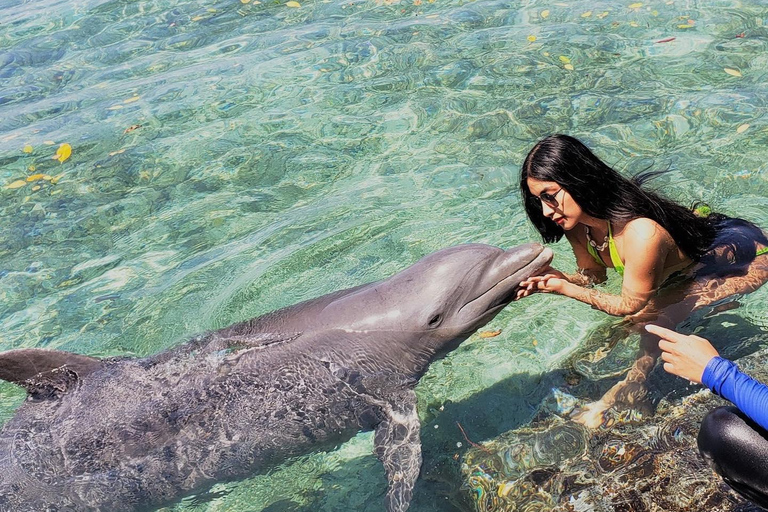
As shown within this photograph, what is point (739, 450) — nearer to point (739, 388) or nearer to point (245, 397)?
point (739, 388)

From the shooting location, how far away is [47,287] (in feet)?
25.7

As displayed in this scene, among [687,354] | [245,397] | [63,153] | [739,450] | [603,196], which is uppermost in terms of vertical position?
[603,196]

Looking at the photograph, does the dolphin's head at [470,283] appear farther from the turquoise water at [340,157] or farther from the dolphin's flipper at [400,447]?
the turquoise water at [340,157]

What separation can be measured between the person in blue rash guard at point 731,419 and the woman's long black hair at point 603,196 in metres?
1.21

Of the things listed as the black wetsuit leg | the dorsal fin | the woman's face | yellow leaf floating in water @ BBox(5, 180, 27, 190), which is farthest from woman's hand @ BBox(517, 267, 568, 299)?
yellow leaf floating in water @ BBox(5, 180, 27, 190)

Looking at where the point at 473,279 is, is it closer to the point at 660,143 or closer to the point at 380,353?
the point at 380,353

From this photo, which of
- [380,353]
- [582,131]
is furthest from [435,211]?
[380,353]

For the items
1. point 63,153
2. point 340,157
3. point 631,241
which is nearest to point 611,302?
point 631,241

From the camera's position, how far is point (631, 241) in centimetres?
527

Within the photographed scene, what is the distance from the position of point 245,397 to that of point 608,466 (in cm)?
255

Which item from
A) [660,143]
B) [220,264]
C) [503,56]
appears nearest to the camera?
[220,264]

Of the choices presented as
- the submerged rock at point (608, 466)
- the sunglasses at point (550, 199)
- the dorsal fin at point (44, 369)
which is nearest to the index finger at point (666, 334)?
the submerged rock at point (608, 466)

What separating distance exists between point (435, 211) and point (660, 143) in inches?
103

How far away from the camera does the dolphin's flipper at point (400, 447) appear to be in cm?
521
